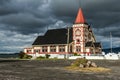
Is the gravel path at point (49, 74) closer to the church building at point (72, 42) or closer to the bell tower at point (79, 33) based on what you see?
the church building at point (72, 42)

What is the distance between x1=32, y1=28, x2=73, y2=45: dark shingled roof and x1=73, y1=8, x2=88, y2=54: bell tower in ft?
9.17

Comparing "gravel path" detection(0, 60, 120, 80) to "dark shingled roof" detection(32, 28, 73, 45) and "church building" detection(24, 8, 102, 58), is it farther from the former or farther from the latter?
"dark shingled roof" detection(32, 28, 73, 45)

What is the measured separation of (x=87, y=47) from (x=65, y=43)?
897cm

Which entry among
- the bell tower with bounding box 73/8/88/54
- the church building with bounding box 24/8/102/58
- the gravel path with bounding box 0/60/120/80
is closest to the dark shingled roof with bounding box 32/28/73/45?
the church building with bounding box 24/8/102/58

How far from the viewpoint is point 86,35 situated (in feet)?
345

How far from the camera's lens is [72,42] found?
105m

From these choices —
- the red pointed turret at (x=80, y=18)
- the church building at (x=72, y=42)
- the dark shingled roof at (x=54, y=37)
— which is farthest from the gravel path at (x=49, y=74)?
the dark shingled roof at (x=54, y=37)

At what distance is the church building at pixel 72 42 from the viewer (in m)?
102

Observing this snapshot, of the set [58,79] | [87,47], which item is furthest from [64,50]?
[58,79]

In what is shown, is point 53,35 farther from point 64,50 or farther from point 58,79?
point 58,79

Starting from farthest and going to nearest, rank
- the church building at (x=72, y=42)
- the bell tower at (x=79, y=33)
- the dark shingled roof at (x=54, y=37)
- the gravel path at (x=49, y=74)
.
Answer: the dark shingled roof at (x=54, y=37) → the bell tower at (x=79, y=33) → the church building at (x=72, y=42) → the gravel path at (x=49, y=74)

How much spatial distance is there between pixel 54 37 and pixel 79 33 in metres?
11.9

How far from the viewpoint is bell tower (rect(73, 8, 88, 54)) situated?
4045 inches

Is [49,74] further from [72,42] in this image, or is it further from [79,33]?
[72,42]
